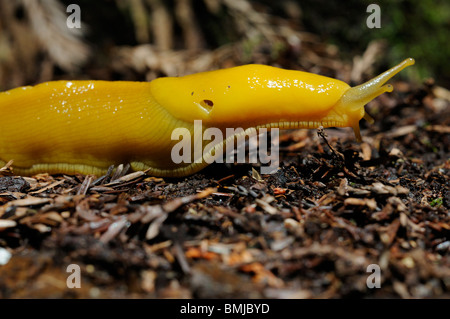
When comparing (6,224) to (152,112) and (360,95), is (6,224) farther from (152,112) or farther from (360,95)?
(360,95)

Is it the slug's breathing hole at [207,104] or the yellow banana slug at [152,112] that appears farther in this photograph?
the slug's breathing hole at [207,104]

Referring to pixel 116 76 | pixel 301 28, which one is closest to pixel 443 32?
pixel 301 28

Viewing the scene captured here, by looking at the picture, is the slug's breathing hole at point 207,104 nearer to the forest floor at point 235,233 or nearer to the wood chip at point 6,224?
the forest floor at point 235,233

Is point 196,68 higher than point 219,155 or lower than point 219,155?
higher

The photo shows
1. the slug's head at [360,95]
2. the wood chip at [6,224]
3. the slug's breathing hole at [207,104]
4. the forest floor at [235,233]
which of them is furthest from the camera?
the slug's breathing hole at [207,104]

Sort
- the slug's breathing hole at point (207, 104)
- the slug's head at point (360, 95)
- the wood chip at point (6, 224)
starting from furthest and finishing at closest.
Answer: the slug's breathing hole at point (207, 104)
the slug's head at point (360, 95)
the wood chip at point (6, 224)

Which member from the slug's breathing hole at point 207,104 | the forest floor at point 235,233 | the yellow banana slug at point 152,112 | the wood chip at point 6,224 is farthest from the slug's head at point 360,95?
the wood chip at point 6,224
